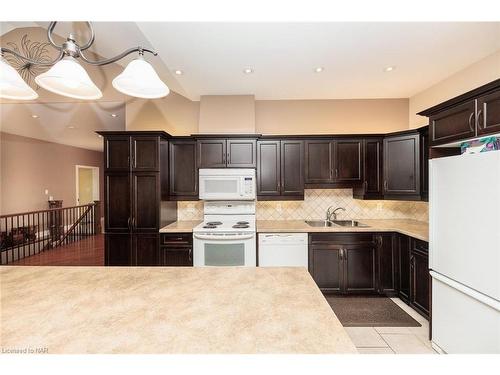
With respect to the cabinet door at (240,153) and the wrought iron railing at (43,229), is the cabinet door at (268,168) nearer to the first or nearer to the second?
the cabinet door at (240,153)

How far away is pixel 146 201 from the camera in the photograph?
293 cm

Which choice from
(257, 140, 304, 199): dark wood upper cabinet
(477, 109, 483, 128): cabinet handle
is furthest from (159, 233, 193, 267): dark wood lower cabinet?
(477, 109, 483, 128): cabinet handle

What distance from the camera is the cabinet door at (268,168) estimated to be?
3.24 m

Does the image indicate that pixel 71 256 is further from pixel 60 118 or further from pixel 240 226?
pixel 240 226

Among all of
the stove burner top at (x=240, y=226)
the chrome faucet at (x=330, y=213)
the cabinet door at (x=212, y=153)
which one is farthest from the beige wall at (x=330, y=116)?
the stove burner top at (x=240, y=226)

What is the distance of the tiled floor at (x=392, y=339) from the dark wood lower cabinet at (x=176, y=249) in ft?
6.45

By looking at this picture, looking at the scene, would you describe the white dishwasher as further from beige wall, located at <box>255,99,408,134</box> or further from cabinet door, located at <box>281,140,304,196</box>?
beige wall, located at <box>255,99,408,134</box>

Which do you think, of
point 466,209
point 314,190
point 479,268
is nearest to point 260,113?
point 314,190

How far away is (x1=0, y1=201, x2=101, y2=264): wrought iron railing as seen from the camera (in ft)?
15.9

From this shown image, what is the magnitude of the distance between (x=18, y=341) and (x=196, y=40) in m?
2.31

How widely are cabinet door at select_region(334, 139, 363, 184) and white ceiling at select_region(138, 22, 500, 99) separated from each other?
0.81 metres

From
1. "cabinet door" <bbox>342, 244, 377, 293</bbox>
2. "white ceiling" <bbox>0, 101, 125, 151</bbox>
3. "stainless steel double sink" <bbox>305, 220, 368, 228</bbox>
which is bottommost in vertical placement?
"cabinet door" <bbox>342, 244, 377, 293</bbox>

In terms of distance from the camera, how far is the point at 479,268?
1498 millimetres
